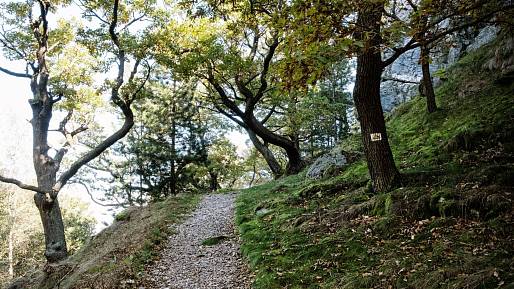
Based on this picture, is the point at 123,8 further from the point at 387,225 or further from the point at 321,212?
the point at 387,225

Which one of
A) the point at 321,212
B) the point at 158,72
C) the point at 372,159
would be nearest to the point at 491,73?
the point at 372,159

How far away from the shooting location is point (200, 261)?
835 cm

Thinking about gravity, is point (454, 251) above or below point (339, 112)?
below

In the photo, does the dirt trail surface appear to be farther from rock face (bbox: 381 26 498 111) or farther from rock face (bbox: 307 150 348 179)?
rock face (bbox: 381 26 498 111)

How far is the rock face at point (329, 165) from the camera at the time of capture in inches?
472

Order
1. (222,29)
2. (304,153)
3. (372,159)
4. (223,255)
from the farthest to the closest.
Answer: (304,153) < (222,29) < (223,255) < (372,159)

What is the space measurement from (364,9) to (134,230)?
946 cm

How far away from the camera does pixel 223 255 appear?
8484 millimetres

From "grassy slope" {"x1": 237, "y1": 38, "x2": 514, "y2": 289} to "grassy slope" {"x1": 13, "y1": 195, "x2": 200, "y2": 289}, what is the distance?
2.44m

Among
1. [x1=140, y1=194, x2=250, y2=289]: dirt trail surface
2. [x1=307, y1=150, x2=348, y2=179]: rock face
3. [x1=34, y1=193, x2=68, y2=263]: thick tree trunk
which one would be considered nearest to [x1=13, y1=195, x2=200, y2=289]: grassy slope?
[x1=140, y1=194, x2=250, y2=289]: dirt trail surface

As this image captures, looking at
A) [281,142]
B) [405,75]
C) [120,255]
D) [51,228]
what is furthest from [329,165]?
[405,75]

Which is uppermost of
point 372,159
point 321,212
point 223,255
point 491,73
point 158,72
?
point 158,72

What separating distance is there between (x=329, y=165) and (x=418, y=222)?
6.72 m

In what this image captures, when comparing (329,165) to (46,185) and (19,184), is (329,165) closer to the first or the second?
(46,185)
